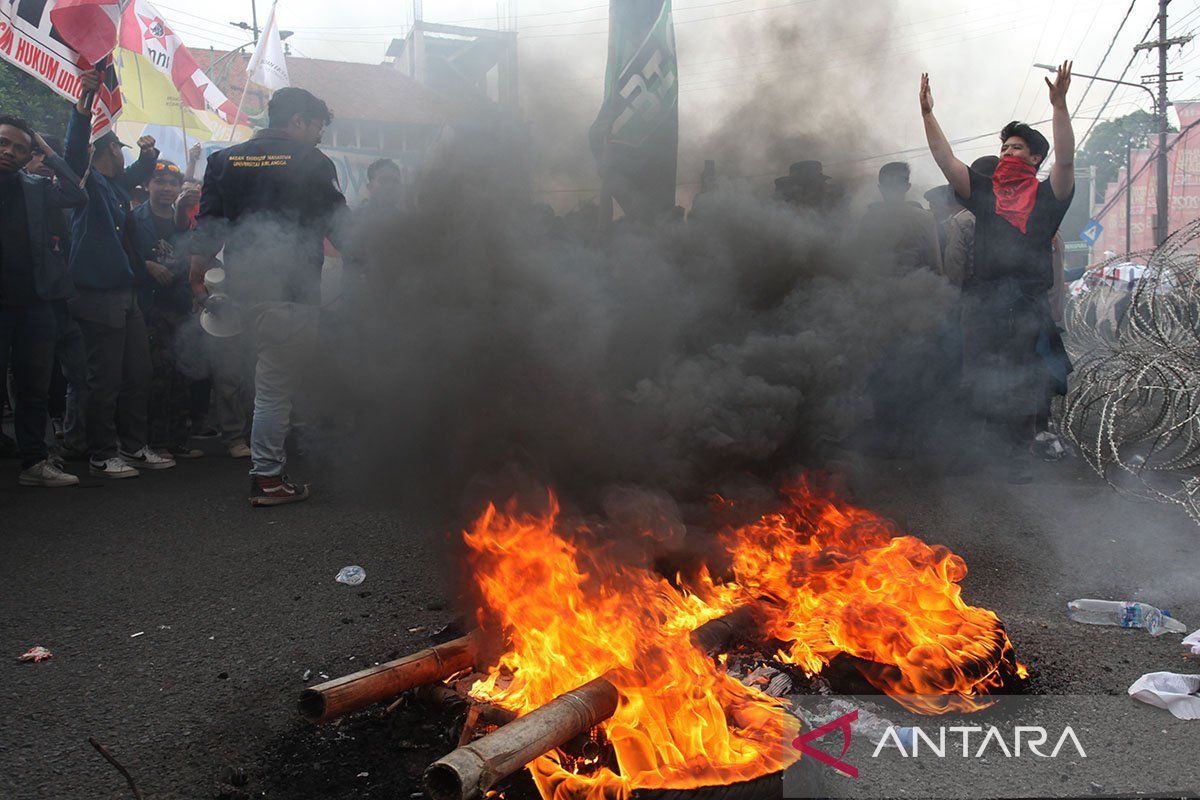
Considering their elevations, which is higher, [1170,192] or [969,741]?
[1170,192]

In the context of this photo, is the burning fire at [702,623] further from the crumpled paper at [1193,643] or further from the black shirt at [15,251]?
the black shirt at [15,251]

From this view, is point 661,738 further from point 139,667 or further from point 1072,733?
point 139,667

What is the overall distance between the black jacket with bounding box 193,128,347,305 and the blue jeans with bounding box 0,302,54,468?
5.66 feet

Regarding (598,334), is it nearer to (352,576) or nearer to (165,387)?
(352,576)

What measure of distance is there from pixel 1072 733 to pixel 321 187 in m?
4.77

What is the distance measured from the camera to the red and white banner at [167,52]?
9797 millimetres

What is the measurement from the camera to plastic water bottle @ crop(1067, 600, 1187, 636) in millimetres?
3703

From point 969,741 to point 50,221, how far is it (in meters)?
6.65

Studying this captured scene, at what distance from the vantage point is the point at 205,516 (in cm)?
545

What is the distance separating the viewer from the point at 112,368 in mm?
6527

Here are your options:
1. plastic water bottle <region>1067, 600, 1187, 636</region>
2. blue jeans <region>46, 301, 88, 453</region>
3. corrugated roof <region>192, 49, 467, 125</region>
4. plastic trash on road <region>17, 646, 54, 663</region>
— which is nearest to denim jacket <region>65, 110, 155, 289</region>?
blue jeans <region>46, 301, 88, 453</region>

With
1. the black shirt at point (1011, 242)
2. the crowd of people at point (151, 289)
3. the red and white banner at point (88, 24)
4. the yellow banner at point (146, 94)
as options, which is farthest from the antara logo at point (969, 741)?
the yellow banner at point (146, 94)

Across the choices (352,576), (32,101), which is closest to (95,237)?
(352,576)

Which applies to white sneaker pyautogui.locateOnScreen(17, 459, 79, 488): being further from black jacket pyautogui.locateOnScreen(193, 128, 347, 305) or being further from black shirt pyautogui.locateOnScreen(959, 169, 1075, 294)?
black shirt pyautogui.locateOnScreen(959, 169, 1075, 294)
